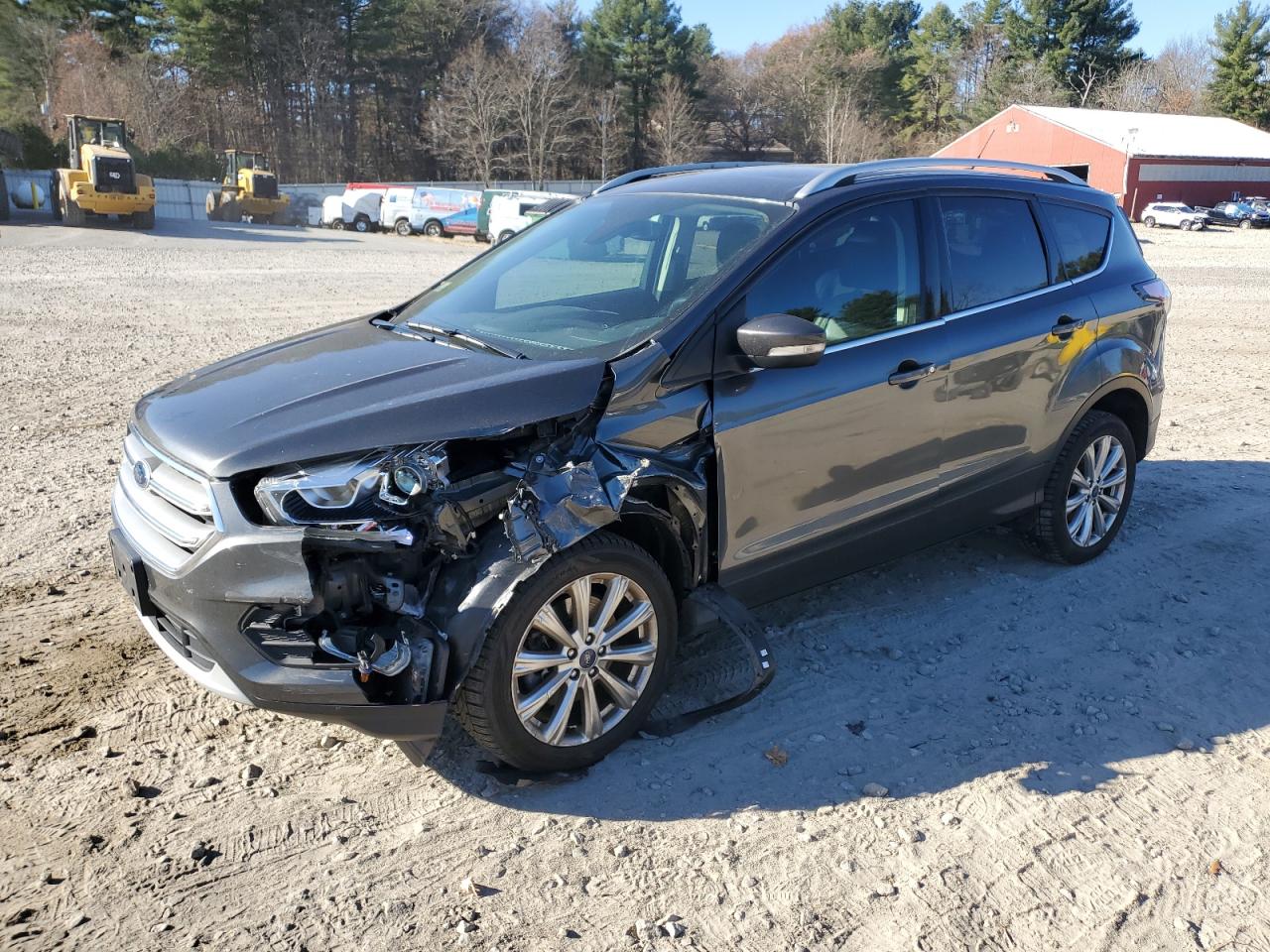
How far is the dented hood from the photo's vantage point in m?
3.11

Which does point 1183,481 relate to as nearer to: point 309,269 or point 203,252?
point 309,269

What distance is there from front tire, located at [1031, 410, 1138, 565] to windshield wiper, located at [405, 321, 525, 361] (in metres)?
2.91

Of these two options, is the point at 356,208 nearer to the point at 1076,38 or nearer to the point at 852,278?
the point at 852,278

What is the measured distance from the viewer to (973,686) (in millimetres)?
4164

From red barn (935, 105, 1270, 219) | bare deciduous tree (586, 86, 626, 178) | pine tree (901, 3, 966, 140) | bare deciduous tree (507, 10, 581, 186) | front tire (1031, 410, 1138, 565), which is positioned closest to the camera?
front tire (1031, 410, 1138, 565)

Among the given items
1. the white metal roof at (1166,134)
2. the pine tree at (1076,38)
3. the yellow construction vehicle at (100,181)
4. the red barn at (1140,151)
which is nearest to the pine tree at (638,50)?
the red barn at (1140,151)

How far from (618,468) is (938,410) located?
1668mm

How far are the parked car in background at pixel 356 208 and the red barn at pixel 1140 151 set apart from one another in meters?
28.0

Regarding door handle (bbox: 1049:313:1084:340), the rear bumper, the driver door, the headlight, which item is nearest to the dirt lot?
the driver door

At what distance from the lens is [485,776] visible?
3.50 m

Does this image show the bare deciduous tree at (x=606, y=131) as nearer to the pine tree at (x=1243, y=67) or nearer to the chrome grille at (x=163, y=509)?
the pine tree at (x=1243, y=67)

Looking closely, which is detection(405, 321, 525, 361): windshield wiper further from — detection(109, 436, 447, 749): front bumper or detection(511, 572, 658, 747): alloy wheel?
detection(109, 436, 447, 749): front bumper

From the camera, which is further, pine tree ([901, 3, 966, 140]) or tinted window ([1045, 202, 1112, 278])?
pine tree ([901, 3, 966, 140])

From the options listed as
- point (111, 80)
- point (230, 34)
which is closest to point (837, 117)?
point (230, 34)
